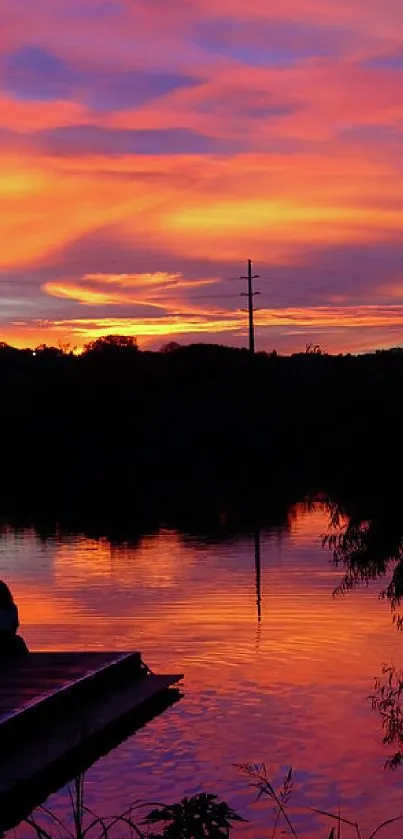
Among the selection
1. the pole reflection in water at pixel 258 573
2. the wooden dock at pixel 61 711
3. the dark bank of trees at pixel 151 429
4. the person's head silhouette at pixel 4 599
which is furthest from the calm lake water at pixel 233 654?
the dark bank of trees at pixel 151 429

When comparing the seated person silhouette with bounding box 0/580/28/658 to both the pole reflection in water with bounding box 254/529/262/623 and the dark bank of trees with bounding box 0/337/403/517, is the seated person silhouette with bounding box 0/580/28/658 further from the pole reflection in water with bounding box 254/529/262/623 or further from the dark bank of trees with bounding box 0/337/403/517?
the dark bank of trees with bounding box 0/337/403/517

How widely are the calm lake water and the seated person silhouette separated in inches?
80.5

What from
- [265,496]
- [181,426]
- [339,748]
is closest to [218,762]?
[339,748]

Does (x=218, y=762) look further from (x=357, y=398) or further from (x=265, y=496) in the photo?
(x=265, y=496)

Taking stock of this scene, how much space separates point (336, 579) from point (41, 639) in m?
9.01

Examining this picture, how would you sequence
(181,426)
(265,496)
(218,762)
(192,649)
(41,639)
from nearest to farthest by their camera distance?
(218,762) → (192,649) → (41,639) → (265,496) → (181,426)

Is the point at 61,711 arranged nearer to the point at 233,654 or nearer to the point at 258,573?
the point at 233,654

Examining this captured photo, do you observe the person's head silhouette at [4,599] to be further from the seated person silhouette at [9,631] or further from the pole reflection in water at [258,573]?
the pole reflection in water at [258,573]

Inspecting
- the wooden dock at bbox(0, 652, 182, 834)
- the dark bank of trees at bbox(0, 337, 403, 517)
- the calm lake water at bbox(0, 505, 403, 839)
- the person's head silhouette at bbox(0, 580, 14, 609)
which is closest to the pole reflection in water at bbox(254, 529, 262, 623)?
the calm lake water at bbox(0, 505, 403, 839)

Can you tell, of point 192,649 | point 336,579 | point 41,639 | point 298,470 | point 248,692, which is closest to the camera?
point 248,692

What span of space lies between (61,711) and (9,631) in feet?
11.0

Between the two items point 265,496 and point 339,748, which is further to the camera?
point 265,496

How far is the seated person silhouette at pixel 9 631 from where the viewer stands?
19.2 metres

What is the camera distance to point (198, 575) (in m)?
32.1
